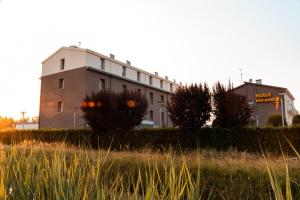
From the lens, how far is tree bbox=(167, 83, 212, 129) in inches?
436

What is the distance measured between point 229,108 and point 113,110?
21.0 ft

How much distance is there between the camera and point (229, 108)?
10766mm

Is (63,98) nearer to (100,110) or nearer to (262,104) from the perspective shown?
(100,110)

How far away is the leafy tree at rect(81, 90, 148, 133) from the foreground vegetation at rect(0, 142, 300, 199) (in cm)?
743

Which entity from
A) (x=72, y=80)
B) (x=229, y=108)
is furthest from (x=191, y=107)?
(x=72, y=80)

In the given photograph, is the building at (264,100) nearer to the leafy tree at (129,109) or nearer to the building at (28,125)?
the leafy tree at (129,109)

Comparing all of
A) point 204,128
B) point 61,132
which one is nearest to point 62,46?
point 61,132

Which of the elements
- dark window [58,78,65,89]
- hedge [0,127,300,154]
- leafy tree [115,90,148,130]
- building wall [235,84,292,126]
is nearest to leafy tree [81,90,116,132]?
leafy tree [115,90,148,130]

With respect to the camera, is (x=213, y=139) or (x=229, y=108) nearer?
(x=213, y=139)

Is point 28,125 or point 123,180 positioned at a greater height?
point 28,125

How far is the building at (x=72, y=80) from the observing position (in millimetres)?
26062

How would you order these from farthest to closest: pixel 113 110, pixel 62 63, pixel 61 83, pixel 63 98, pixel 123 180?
pixel 62 63, pixel 61 83, pixel 63 98, pixel 113 110, pixel 123 180

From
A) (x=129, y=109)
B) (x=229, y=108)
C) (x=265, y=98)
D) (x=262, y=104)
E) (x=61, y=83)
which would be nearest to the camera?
(x=229, y=108)

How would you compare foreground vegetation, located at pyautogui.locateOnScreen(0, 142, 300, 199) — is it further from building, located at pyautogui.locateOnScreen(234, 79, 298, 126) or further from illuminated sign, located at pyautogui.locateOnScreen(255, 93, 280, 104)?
illuminated sign, located at pyautogui.locateOnScreen(255, 93, 280, 104)
